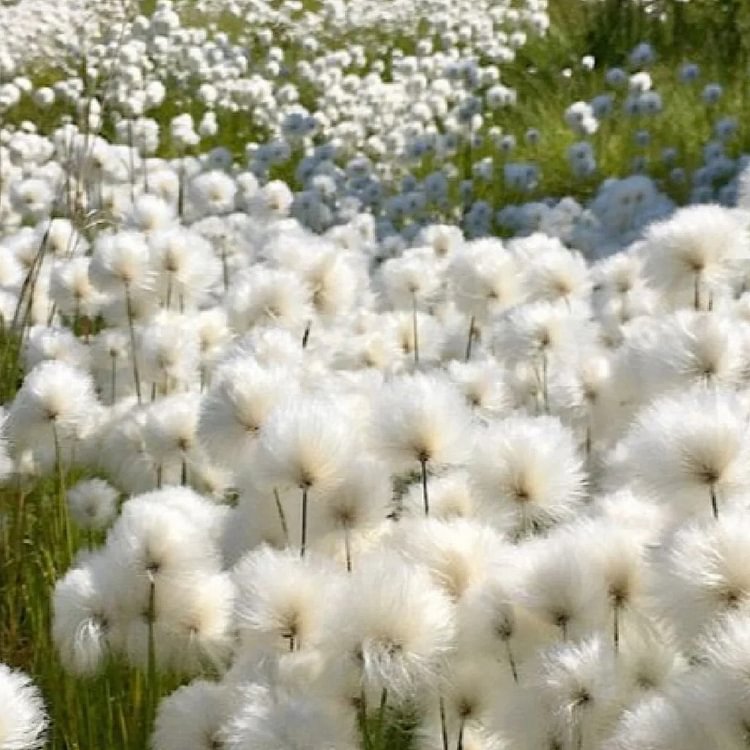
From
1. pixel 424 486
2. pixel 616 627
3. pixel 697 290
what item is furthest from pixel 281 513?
pixel 697 290

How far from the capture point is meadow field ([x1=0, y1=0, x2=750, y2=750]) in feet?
5.40

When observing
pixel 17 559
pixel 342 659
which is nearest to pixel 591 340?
pixel 17 559

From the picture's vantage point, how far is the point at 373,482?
1943mm

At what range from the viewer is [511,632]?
65.9 inches

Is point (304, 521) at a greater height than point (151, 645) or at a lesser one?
greater

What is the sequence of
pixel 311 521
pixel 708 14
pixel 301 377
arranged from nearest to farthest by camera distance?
pixel 311 521 → pixel 301 377 → pixel 708 14

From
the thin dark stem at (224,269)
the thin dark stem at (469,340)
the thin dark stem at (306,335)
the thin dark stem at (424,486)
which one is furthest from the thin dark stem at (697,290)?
the thin dark stem at (224,269)

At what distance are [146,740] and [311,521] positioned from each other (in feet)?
1.83

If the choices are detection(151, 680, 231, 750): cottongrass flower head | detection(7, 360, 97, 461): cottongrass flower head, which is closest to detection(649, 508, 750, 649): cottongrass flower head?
detection(151, 680, 231, 750): cottongrass flower head

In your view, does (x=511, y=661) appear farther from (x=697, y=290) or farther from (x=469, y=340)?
(x=469, y=340)

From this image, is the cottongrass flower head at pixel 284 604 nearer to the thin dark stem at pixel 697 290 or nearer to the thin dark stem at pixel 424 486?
the thin dark stem at pixel 424 486

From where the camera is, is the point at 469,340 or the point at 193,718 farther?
the point at 469,340

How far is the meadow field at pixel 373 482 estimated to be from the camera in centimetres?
165

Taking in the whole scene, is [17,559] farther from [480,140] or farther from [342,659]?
[480,140]
